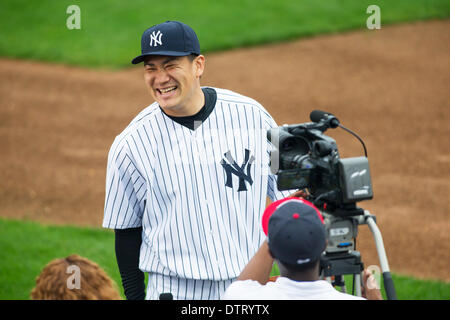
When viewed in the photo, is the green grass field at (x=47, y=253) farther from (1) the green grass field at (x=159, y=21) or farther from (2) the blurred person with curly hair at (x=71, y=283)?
(1) the green grass field at (x=159, y=21)

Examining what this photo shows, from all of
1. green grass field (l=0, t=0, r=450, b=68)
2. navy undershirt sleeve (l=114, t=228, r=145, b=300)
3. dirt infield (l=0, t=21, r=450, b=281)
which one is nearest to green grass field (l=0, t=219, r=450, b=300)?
dirt infield (l=0, t=21, r=450, b=281)

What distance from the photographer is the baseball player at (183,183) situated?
311 cm

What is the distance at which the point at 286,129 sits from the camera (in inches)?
108

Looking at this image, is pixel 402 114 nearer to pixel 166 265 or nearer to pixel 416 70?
pixel 416 70

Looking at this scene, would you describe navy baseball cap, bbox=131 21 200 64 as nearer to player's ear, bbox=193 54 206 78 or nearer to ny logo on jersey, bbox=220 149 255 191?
player's ear, bbox=193 54 206 78

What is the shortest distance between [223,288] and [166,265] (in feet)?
1.08

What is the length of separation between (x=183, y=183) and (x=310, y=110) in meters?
7.36

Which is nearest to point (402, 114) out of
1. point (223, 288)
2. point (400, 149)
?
point (400, 149)

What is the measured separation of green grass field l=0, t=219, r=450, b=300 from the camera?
5.41m

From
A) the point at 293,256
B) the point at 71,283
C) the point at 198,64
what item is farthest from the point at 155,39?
the point at 71,283

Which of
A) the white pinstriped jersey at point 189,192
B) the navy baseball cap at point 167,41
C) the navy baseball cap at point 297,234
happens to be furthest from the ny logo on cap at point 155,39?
the navy baseball cap at point 297,234

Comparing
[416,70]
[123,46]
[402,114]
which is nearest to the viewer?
[402,114]

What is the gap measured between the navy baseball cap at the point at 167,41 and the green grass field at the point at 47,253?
3121mm

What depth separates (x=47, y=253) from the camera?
6250 mm
